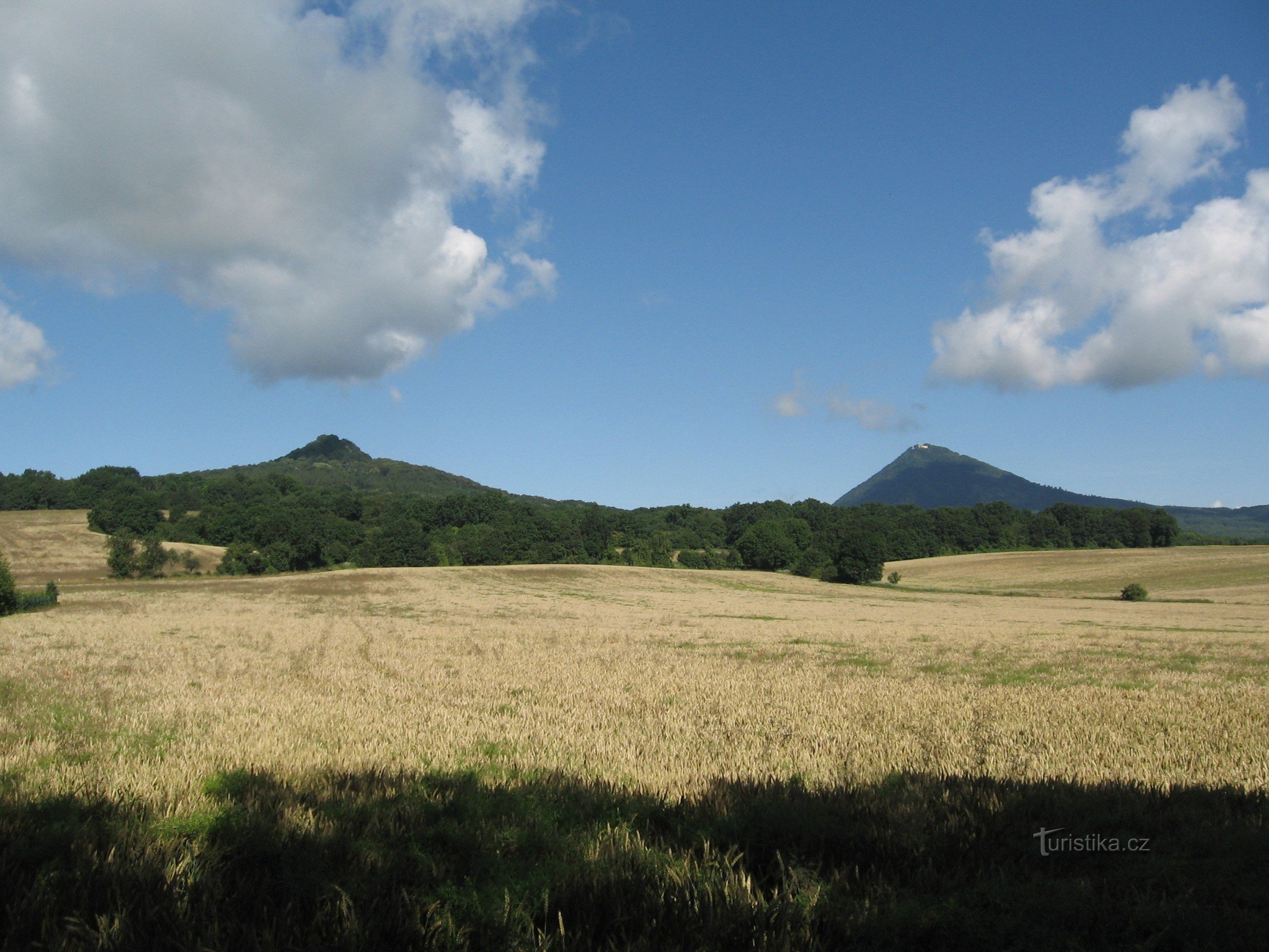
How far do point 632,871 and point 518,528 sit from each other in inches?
4424

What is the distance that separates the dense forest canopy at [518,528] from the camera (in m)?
98.8

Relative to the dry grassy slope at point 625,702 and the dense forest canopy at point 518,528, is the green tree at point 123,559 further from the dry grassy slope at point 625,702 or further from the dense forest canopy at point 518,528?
the dry grassy slope at point 625,702

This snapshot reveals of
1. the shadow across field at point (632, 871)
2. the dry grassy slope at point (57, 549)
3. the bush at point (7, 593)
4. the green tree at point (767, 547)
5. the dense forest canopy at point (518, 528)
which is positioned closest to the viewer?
the shadow across field at point (632, 871)

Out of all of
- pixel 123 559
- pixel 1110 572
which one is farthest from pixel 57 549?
pixel 1110 572

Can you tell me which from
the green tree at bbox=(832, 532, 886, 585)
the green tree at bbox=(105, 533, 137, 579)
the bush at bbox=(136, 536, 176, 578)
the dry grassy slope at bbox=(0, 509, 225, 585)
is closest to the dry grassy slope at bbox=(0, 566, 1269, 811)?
the bush at bbox=(136, 536, 176, 578)

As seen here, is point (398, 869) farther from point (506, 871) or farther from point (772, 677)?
point (772, 677)

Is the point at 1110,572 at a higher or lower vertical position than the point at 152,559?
higher

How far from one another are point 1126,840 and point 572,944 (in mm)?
4132

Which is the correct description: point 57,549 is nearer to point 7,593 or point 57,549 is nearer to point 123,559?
point 123,559

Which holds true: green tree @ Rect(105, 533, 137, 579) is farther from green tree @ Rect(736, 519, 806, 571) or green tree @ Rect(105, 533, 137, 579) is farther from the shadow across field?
the shadow across field

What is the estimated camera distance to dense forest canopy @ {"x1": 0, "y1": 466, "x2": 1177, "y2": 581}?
98812 millimetres

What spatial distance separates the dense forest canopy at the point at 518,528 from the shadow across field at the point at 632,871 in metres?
87.0

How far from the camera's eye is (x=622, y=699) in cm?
1222

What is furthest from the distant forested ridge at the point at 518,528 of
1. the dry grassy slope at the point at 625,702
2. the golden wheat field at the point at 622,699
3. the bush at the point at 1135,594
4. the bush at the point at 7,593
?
the dry grassy slope at the point at 625,702
